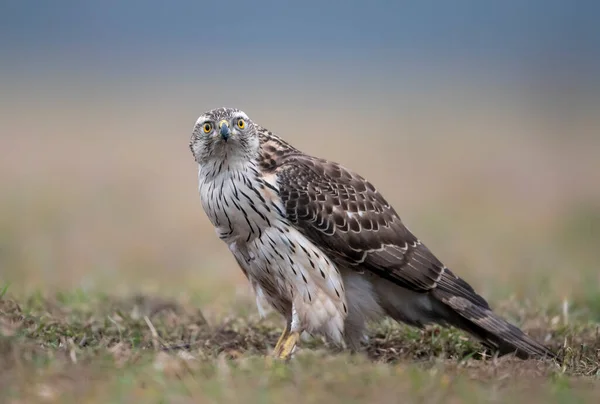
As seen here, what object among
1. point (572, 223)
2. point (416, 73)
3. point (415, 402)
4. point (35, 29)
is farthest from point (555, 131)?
point (35, 29)

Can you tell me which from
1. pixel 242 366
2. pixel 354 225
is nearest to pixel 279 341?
pixel 354 225

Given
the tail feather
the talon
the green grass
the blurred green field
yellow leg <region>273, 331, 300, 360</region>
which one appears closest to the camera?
the green grass

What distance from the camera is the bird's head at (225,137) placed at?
6.91 metres

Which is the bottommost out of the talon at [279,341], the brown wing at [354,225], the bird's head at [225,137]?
the talon at [279,341]

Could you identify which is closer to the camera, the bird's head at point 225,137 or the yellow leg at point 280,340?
the yellow leg at point 280,340

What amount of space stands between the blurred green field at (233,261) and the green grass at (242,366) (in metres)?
0.02

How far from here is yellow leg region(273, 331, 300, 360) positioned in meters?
6.67

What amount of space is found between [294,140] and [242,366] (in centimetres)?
1940

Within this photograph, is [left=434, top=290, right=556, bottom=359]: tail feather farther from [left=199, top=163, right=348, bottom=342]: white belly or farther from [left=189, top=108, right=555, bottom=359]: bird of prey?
[left=199, top=163, right=348, bottom=342]: white belly

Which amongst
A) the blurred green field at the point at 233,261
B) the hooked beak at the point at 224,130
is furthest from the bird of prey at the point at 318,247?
the blurred green field at the point at 233,261

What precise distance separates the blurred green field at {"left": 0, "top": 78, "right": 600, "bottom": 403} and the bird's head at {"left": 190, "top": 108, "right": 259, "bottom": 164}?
4.31ft

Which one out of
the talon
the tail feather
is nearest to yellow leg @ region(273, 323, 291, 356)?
the talon

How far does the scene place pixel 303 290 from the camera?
6879mm

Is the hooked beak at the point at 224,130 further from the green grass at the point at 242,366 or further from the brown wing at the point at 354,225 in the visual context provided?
the green grass at the point at 242,366
